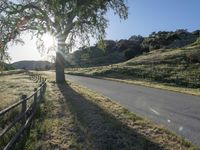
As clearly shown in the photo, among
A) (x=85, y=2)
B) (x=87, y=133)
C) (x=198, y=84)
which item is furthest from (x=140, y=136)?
(x=198, y=84)

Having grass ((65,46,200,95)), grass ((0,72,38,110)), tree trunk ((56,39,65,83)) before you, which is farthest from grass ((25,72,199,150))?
grass ((65,46,200,95))

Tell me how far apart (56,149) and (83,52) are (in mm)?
27706

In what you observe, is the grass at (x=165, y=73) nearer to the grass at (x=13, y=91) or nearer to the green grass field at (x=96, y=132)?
the grass at (x=13, y=91)

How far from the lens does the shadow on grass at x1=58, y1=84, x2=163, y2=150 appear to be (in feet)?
37.5

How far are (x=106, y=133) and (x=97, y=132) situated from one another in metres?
0.36

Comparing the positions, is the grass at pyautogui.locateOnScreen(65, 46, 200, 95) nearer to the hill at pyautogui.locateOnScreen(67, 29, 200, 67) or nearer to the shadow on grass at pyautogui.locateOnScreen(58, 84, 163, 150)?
the shadow on grass at pyautogui.locateOnScreen(58, 84, 163, 150)

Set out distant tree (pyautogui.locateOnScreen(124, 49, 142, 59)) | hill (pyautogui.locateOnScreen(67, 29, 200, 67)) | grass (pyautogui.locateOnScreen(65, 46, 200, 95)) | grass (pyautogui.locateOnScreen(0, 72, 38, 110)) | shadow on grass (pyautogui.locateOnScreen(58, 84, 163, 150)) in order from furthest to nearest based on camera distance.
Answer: distant tree (pyautogui.locateOnScreen(124, 49, 142, 59))
hill (pyautogui.locateOnScreen(67, 29, 200, 67))
grass (pyautogui.locateOnScreen(65, 46, 200, 95))
grass (pyautogui.locateOnScreen(0, 72, 38, 110))
shadow on grass (pyautogui.locateOnScreen(58, 84, 163, 150))

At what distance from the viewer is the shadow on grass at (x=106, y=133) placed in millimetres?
11438

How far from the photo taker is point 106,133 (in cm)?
1289

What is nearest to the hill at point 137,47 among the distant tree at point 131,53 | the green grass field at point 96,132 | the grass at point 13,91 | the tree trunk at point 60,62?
the distant tree at point 131,53

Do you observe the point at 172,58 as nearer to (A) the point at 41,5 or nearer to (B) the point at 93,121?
(A) the point at 41,5

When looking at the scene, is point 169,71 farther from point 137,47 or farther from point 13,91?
point 137,47

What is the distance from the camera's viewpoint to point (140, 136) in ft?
41.4

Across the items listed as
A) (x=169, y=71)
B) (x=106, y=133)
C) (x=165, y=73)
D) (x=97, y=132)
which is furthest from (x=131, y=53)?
(x=106, y=133)
